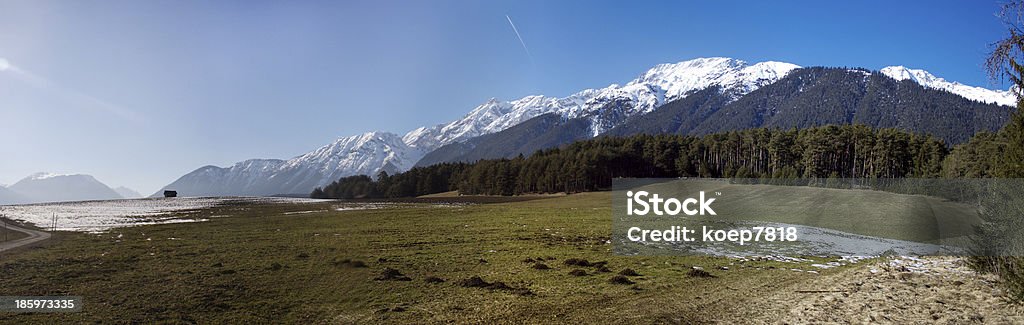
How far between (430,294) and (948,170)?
300ft

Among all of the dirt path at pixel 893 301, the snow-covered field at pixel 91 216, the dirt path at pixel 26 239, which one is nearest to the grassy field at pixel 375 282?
the dirt path at pixel 893 301

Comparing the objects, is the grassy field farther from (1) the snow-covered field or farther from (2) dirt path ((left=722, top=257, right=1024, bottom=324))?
(1) the snow-covered field

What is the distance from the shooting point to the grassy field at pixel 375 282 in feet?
55.9

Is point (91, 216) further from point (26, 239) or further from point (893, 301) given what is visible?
point (893, 301)

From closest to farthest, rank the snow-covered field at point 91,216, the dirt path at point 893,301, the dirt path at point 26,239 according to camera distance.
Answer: the dirt path at point 893,301 < the dirt path at point 26,239 < the snow-covered field at point 91,216

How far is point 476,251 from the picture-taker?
1237 inches

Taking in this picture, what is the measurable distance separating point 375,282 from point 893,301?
20.2 meters

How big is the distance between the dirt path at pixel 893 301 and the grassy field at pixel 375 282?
1216 mm

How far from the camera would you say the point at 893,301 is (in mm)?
17000

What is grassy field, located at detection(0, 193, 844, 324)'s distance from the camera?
17.0 m

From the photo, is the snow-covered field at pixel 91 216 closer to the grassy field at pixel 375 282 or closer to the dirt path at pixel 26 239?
the dirt path at pixel 26 239

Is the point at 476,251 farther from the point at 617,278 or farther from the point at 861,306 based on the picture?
the point at 861,306

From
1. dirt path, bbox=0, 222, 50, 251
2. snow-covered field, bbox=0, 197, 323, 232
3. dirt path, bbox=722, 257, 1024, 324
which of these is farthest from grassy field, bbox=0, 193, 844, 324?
snow-covered field, bbox=0, 197, 323, 232

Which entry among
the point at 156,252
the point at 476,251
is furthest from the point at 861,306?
the point at 156,252
